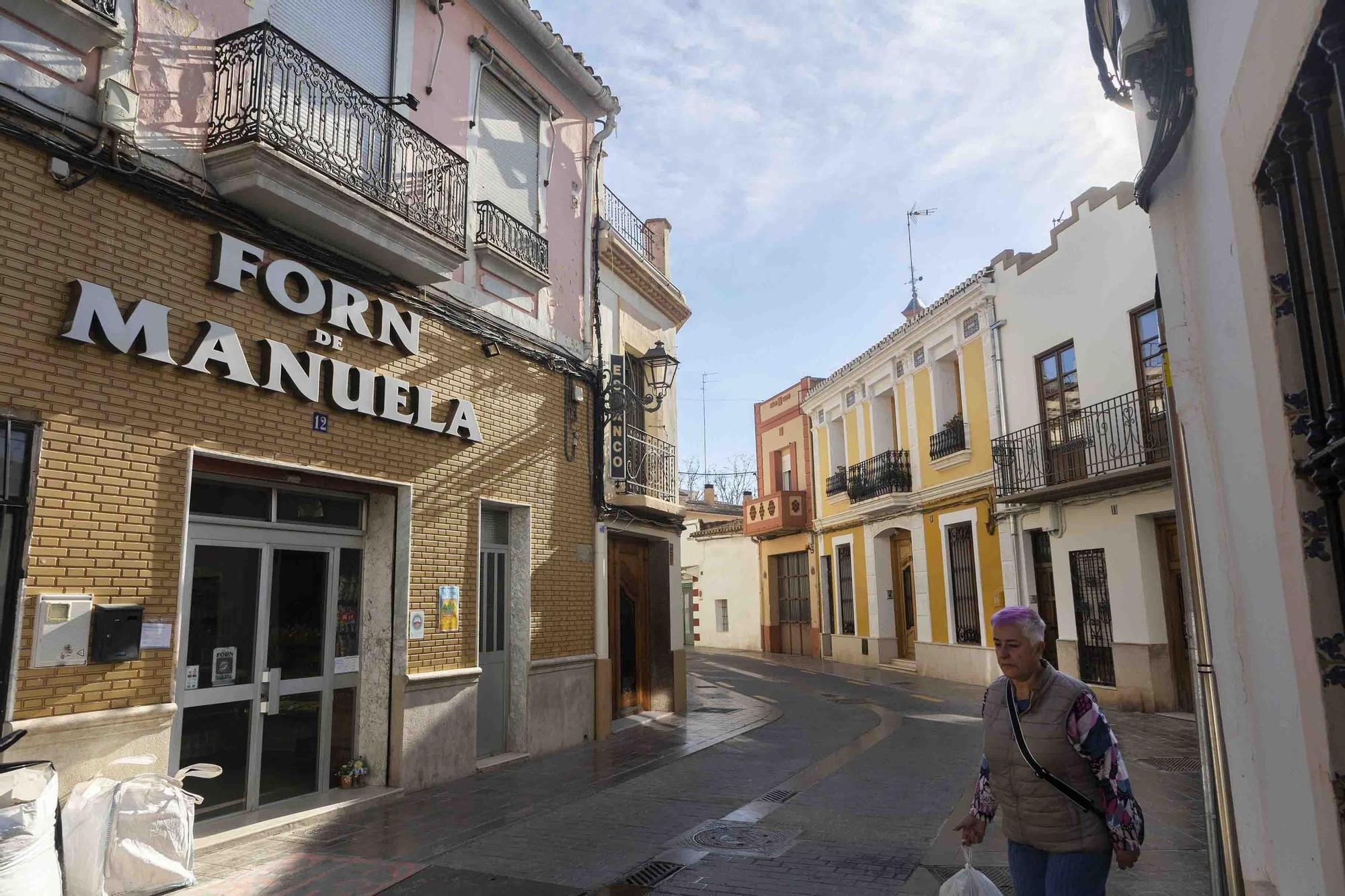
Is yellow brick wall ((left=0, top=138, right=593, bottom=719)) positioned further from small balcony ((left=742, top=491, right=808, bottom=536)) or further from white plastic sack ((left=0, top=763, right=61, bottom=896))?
small balcony ((left=742, top=491, right=808, bottom=536))

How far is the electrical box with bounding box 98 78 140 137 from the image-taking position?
5699 mm

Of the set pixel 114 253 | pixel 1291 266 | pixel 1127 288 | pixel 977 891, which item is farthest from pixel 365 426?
pixel 1127 288

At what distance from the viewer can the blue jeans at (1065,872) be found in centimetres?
307

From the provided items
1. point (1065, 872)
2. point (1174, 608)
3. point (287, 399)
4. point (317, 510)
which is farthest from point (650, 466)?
point (1065, 872)

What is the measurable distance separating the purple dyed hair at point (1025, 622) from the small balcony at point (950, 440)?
1534 centimetres

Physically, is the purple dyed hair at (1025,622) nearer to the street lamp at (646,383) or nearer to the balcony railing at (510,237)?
the balcony railing at (510,237)

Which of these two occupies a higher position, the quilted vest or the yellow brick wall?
the yellow brick wall

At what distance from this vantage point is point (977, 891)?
10.5 feet

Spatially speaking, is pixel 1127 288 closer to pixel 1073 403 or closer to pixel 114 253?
pixel 1073 403

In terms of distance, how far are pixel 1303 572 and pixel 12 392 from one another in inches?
250

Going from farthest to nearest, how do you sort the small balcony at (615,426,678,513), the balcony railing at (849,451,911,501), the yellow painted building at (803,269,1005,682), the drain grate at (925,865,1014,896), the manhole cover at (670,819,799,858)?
the balcony railing at (849,451,911,501), the yellow painted building at (803,269,1005,682), the small balcony at (615,426,678,513), the manhole cover at (670,819,799,858), the drain grate at (925,865,1014,896)

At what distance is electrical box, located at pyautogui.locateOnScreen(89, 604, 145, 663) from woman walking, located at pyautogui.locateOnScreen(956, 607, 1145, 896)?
5.06 meters

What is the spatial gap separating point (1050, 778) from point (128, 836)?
4.94 meters

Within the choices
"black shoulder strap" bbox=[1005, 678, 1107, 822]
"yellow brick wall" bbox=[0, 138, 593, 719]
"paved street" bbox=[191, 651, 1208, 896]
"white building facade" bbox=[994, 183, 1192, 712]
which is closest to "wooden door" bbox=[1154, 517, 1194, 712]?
"white building facade" bbox=[994, 183, 1192, 712]
